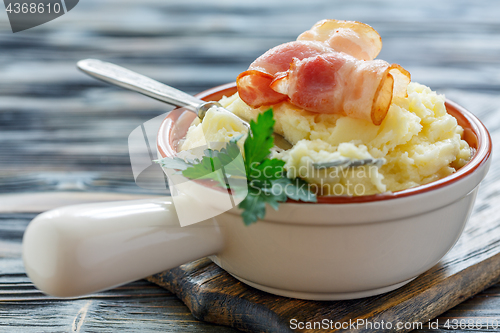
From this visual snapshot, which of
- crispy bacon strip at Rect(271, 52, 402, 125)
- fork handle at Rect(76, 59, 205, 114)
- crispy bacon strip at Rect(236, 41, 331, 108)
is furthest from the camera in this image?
fork handle at Rect(76, 59, 205, 114)

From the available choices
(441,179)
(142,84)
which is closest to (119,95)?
(142,84)

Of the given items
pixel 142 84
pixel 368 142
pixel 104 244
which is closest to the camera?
pixel 104 244

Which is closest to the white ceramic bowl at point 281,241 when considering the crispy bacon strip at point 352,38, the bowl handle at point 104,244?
the bowl handle at point 104,244

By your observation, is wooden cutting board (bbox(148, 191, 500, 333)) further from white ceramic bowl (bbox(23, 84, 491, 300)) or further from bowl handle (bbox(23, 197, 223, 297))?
bowl handle (bbox(23, 197, 223, 297))

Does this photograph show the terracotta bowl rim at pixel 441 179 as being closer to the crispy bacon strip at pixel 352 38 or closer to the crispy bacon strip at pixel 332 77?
the crispy bacon strip at pixel 332 77

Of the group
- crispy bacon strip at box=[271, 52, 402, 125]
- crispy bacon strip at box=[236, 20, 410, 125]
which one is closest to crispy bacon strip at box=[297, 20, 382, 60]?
crispy bacon strip at box=[236, 20, 410, 125]

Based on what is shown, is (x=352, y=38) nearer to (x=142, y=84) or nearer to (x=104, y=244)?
(x=142, y=84)

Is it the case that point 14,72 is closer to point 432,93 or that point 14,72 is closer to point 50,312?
point 50,312
